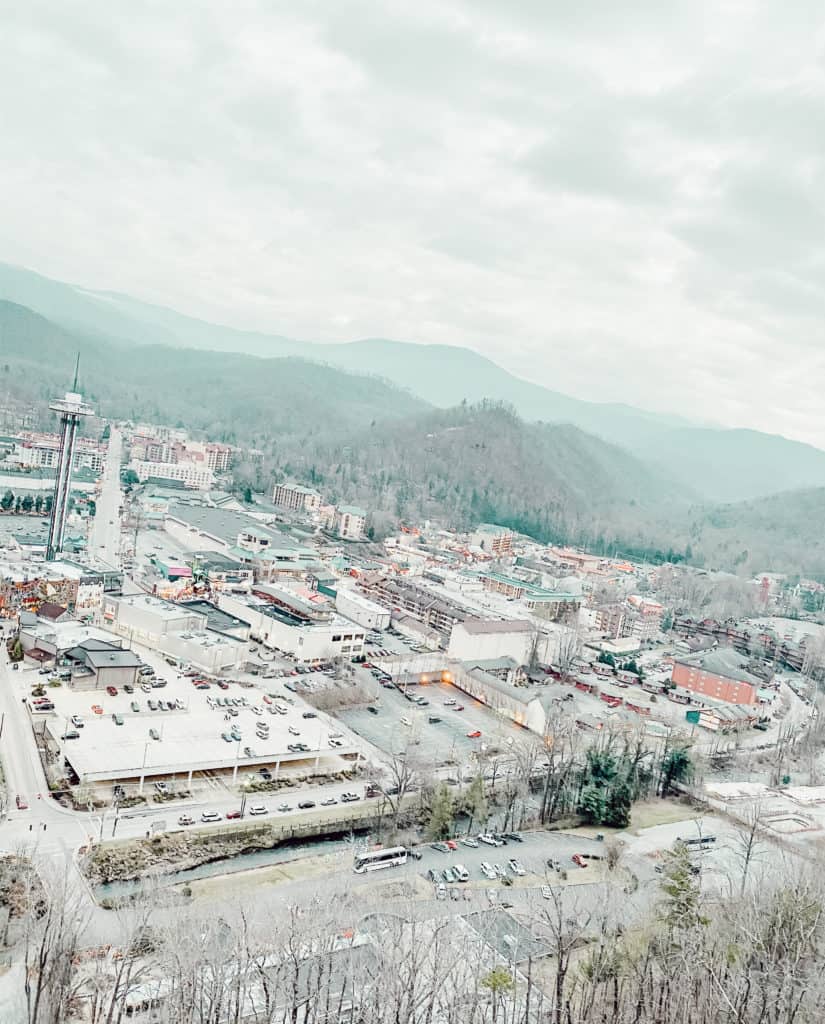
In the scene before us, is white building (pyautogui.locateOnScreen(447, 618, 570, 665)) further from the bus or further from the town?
the bus

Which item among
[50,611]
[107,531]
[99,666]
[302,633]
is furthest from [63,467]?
[99,666]

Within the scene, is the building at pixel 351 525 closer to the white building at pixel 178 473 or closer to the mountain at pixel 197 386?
the white building at pixel 178 473

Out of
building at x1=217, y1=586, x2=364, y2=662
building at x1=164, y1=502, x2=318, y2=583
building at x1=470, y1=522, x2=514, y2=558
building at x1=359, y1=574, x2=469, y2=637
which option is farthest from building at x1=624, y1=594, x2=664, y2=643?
building at x1=217, y1=586, x2=364, y2=662

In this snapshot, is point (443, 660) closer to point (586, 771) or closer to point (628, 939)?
point (586, 771)

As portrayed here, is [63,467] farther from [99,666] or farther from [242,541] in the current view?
[99,666]

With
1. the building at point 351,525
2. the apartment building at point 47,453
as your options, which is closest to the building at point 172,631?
the building at point 351,525

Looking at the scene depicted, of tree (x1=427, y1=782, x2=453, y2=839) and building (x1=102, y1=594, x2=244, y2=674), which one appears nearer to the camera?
tree (x1=427, y1=782, x2=453, y2=839)
